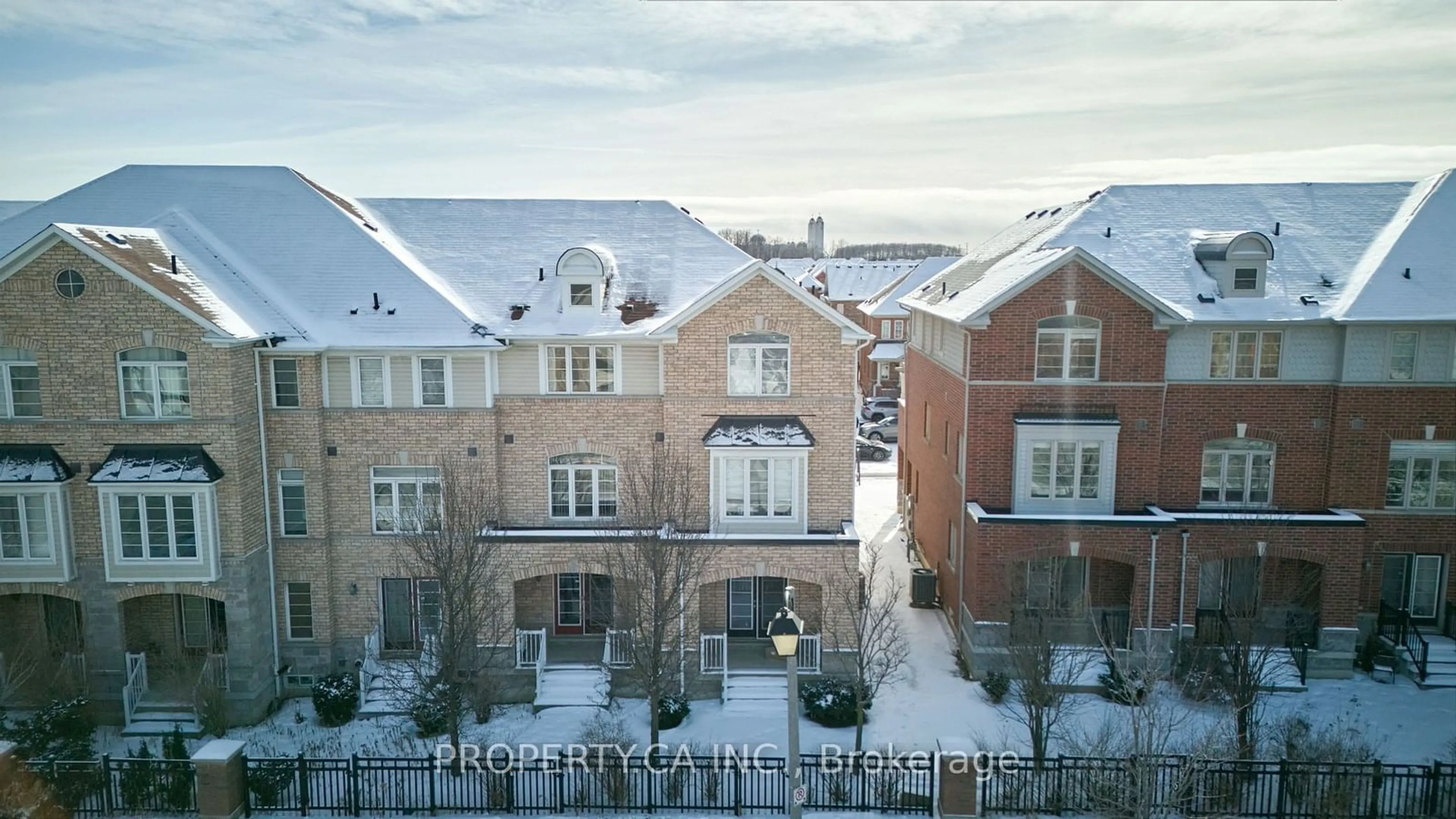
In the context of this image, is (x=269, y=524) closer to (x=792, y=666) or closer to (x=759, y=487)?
(x=759, y=487)

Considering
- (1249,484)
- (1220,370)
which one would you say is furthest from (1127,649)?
(1220,370)

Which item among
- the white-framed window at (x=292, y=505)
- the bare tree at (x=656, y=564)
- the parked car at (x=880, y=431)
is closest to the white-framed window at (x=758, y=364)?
the bare tree at (x=656, y=564)

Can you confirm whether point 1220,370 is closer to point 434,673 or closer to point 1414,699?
point 1414,699

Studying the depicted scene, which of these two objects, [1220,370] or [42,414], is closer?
[42,414]

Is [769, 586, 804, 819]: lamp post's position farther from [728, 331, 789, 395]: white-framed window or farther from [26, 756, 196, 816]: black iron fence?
[26, 756, 196, 816]: black iron fence

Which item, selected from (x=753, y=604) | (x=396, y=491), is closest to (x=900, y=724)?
(x=753, y=604)
